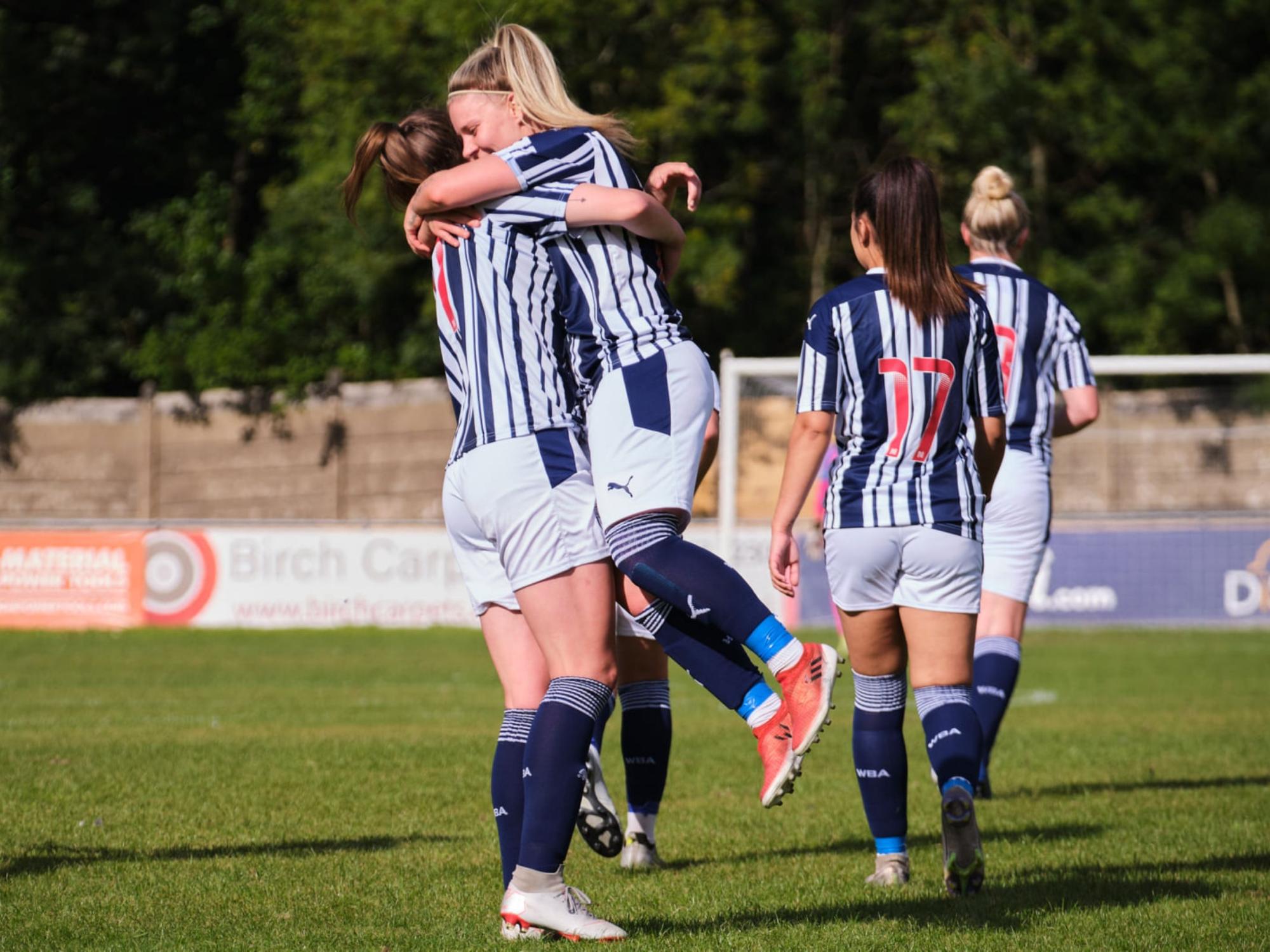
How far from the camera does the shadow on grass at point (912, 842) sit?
5367 millimetres

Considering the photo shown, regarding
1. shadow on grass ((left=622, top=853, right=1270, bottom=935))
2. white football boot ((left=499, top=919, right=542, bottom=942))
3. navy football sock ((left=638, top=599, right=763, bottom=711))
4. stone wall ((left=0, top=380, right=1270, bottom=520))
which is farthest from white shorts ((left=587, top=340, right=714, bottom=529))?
stone wall ((left=0, top=380, right=1270, bottom=520))

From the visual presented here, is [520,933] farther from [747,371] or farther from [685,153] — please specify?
[685,153]

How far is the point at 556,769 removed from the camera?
3.85 m

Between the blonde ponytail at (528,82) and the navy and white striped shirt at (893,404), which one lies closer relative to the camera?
the blonde ponytail at (528,82)

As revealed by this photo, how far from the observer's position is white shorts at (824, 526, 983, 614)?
180 inches

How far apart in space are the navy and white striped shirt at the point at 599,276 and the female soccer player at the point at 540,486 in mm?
53

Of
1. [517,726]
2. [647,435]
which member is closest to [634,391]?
[647,435]

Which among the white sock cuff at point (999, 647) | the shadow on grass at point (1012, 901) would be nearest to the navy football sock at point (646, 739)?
the shadow on grass at point (1012, 901)

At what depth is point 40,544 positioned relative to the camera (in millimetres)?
17594

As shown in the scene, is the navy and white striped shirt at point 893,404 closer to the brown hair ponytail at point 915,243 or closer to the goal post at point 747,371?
the brown hair ponytail at point 915,243

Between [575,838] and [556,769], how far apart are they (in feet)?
7.52

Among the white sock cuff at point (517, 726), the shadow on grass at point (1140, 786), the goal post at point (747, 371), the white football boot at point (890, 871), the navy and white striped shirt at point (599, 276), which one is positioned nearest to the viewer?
the navy and white striped shirt at point (599, 276)

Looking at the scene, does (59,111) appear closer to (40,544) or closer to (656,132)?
(656,132)

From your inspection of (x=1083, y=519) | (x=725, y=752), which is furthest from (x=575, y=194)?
(x=1083, y=519)
